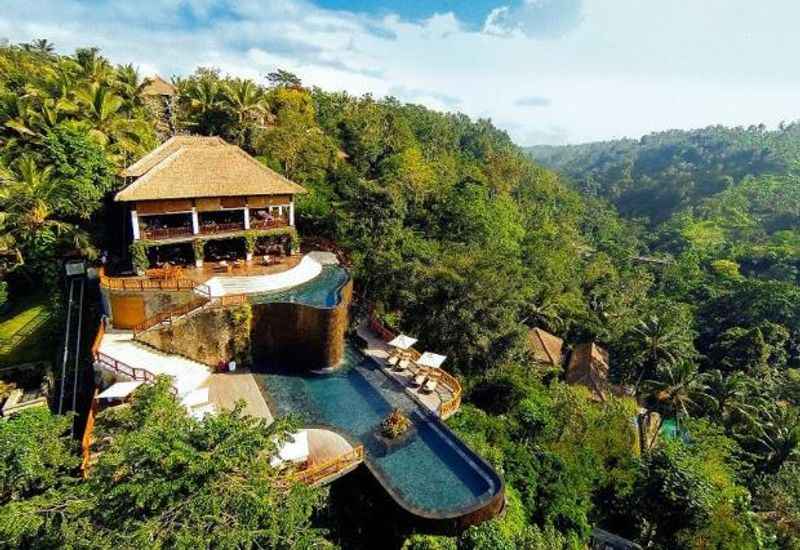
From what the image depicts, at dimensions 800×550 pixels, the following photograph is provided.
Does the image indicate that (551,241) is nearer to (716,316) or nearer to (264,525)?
(716,316)

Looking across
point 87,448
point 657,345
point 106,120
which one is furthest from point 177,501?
point 657,345

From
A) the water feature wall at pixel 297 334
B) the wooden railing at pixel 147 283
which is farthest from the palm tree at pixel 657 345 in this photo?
the wooden railing at pixel 147 283

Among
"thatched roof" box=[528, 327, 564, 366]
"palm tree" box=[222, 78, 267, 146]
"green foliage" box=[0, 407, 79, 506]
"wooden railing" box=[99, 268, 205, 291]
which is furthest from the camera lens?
"palm tree" box=[222, 78, 267, 146]

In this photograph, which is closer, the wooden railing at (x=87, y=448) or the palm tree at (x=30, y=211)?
the wooden railing at (x=87, y=448)

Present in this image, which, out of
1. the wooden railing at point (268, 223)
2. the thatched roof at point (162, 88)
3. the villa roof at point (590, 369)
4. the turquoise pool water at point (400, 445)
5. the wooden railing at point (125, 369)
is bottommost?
the villa roof at point (590, 369)

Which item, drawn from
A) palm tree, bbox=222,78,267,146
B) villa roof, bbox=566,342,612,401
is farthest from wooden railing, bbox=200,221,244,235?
villa roof, bbox=566,342,612,401

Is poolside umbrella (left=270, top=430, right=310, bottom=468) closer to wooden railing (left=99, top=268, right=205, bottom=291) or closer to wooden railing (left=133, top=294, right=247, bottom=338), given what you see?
wooden railing (left=133, top=294, right=247, bottom=338)

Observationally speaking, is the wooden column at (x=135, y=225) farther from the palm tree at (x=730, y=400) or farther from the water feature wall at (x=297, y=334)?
the palm tree at (x=730, y=400)
